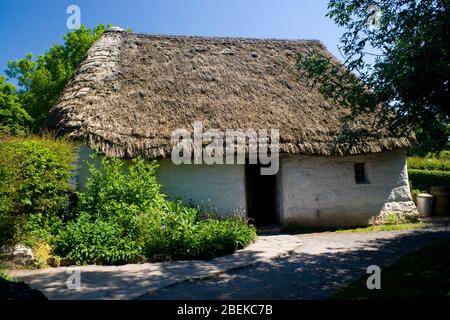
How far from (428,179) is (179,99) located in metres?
12.1

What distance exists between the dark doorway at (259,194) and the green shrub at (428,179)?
305 inches

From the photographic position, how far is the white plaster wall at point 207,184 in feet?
32.0

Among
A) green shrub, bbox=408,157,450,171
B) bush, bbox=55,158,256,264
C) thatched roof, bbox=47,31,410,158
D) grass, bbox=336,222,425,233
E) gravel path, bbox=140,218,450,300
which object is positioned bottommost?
gravel path, bbox=140,218,450,300

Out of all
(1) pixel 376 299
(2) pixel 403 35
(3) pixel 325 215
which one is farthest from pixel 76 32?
(1) pixel 376 299

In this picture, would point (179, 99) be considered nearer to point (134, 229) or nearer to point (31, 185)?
point (134, 229)

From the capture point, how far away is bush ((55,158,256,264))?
6594 mm

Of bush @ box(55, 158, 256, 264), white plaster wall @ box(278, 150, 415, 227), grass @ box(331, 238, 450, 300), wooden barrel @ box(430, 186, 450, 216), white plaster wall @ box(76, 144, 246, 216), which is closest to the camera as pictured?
grass @ box(331, 238, 450, 300)
